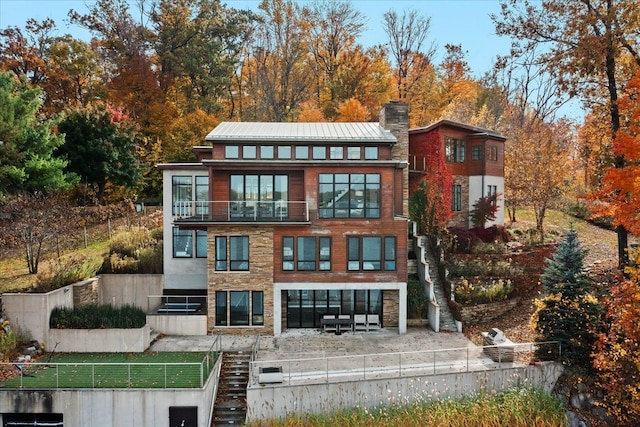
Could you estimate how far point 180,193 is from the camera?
22.2 metres

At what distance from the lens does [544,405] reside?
1427cm

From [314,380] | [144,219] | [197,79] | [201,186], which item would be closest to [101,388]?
[314,380]

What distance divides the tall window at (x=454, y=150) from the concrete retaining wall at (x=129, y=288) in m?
18.7

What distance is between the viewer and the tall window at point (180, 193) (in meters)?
22.0

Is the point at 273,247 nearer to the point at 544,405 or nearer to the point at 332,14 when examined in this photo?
the point at 544,405

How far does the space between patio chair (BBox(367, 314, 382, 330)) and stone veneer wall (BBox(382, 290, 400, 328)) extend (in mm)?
521

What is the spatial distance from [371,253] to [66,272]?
45.7ft

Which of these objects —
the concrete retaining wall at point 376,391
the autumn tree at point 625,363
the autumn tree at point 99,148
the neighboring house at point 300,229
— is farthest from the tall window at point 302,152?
the autumn tree at point 99,148

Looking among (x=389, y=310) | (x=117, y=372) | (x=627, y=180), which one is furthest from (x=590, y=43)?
(x=117, y=372)

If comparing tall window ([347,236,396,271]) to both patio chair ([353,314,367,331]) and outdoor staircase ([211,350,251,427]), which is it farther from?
outdoor staircase ([211,350,251,427])

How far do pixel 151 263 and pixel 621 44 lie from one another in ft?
78.7

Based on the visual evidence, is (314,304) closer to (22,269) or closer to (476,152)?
(22,269)

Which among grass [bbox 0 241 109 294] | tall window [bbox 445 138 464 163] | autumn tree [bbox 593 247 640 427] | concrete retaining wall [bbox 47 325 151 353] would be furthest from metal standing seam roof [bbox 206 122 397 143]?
autumn tree [bbox 593 247 640 427]

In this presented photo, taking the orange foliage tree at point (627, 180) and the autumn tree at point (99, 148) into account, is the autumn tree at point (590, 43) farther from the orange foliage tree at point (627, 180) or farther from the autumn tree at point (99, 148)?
the autumn tree at point (99, 148)
